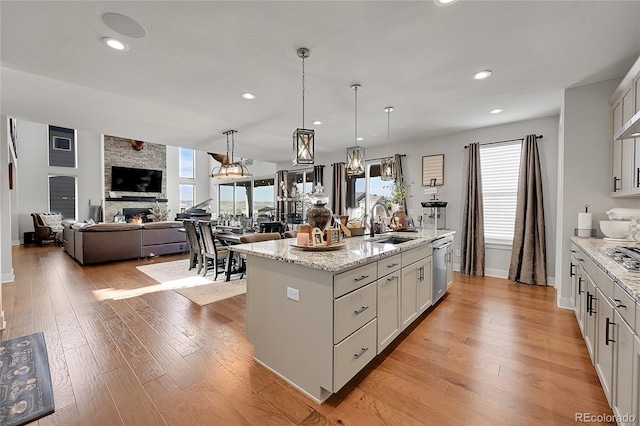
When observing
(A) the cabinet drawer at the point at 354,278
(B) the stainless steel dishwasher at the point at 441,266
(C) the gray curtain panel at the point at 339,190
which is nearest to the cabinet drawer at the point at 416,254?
(B) the stainless steel dishwasher at the point at 441,266

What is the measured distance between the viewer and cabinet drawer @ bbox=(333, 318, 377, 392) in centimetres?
174

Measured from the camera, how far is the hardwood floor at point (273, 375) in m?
1.70

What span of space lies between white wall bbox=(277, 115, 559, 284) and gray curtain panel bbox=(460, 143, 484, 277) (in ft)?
0.62

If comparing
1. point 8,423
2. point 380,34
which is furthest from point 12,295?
point 380,34

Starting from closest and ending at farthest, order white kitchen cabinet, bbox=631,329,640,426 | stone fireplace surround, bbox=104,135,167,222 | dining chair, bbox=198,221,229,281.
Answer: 1. white kitchen cabinet, bbox=631,329,640,426
2. dining chair, bbox=198,221,229,281
3. stone fireplace surround, bbox=104,135,167,222

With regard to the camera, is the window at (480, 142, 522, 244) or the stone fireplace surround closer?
the window at (480, 142, 522, 244)

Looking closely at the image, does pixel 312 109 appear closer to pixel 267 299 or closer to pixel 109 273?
pixel 267 299

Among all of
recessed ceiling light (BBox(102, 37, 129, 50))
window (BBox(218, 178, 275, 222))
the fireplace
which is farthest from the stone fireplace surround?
recessed ceiling light (BBox(102, 37, 129, 50))

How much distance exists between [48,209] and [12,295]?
24.5 ft

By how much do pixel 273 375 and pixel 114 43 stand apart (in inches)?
120

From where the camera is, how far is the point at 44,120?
4.38 m

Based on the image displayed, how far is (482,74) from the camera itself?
113 inches

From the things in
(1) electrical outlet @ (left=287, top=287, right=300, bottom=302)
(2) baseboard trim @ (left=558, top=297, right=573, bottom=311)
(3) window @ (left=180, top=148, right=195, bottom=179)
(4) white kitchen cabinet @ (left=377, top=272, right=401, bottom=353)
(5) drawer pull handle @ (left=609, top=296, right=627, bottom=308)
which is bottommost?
(2) baseboard trim @ (left=558, top=297, right=573, bottom=311)

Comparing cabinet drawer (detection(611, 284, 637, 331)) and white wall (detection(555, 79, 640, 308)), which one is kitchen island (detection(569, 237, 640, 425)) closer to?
cabinet drawer (detection(611, 284, 637, 331))
